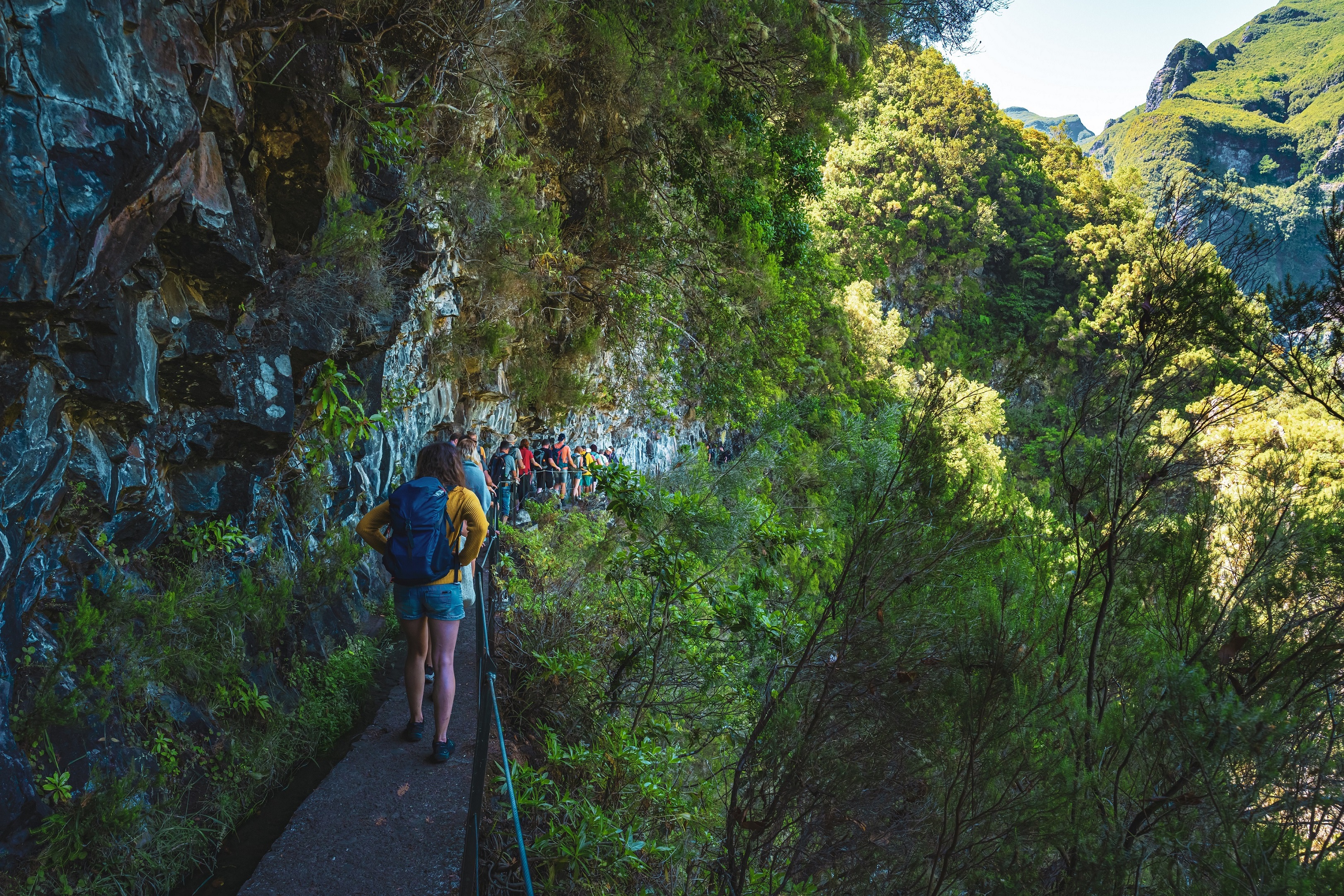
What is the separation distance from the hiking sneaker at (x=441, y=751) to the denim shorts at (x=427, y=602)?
2.07 feet

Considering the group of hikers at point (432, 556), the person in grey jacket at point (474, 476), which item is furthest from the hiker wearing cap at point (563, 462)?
the group of hikers at point (432, 556)

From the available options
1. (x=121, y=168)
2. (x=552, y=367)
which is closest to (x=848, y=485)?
(x=121, y=168)

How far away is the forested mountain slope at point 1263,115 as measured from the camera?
55.6 m

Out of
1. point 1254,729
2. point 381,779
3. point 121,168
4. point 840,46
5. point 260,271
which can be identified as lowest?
point 381,779

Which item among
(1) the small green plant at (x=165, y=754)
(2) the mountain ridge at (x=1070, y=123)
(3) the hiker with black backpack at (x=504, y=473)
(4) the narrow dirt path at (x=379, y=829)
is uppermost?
(2) the mountain ridge at (x=1070, y=123)

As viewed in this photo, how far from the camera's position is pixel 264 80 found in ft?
14.4

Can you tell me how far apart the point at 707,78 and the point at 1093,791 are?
9.05 meters

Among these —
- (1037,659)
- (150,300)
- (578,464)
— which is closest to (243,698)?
(150,300)

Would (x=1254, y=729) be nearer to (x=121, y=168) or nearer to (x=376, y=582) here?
(x=121, y=168)

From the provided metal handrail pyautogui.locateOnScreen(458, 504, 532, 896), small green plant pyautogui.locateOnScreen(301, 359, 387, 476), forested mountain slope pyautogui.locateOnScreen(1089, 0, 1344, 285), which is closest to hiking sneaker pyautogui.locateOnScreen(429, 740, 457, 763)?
metal handrail pyautogui.locateOnScreen(458, 504, 532, 896)

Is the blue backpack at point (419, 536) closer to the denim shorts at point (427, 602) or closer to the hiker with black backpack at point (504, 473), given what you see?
the denim shorts at point (427, 602)

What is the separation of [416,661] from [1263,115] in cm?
9769

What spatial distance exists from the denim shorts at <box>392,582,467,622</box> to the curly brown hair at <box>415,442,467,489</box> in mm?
498

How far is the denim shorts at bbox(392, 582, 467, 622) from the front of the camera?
3.38 meters
